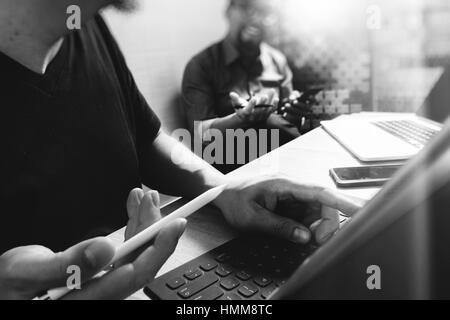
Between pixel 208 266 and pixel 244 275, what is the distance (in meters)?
0.03

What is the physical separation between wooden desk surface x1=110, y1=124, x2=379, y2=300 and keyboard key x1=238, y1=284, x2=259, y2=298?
7 cm

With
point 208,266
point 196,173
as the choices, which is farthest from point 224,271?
point 196,173

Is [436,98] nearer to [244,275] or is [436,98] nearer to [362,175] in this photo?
[362,175]

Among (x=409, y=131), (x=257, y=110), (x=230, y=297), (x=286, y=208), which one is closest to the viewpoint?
(x=230, y=297)

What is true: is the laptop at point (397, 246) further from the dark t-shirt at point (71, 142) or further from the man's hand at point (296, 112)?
the man's hand at point (296, 112)

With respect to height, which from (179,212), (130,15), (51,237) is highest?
(130,15)

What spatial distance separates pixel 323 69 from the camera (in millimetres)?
1590

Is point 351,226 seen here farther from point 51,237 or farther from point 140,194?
point 51,237

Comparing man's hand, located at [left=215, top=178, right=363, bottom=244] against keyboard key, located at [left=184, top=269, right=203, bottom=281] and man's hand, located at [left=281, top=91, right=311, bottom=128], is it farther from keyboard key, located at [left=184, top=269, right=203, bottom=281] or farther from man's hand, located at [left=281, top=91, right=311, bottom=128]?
man's hand, located at [left=281, top=91, right=311, bottom=128]

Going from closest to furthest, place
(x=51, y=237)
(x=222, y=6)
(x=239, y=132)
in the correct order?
(x=51, y=237) < (x=239, y=132) < (x=222, y=6)

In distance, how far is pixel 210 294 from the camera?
26 cm

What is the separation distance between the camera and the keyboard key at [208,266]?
29cm

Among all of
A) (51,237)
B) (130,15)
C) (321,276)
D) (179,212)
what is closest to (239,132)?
(130,15)
